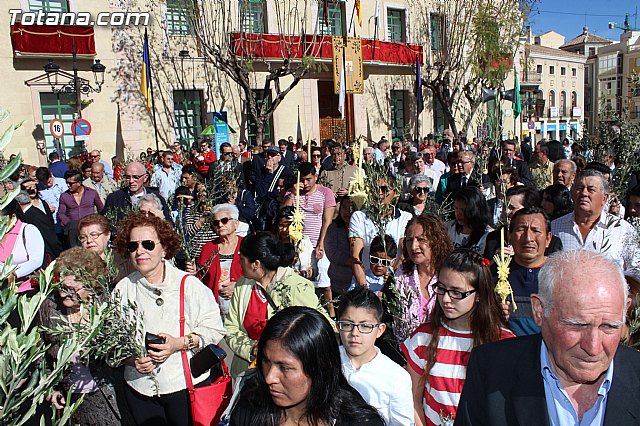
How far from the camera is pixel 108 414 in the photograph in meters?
3.34

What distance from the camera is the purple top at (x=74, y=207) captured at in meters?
7.20

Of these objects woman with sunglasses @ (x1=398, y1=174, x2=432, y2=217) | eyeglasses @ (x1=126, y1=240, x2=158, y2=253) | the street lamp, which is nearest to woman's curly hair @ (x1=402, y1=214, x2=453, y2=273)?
eyeglasses @ (x1=126, y1=240, x2=158, y2=253)

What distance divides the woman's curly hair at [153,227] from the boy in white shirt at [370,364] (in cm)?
120

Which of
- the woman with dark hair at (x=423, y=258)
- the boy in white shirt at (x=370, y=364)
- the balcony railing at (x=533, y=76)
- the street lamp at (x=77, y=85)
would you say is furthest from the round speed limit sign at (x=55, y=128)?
the balcony railing at (x=533, y=76)

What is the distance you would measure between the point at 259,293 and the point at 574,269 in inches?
78.9

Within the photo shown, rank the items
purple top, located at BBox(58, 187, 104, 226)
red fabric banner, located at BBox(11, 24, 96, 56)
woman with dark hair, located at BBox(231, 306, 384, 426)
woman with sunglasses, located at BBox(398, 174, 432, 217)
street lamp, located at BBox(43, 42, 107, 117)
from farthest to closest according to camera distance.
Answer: red fabric banner, located at BBox(11, 24, 96, 56), street lamp, located at BBox(43, 42, 107, 117), purple top, located at BBox(58, 187, 104, 226), woman with sunglasses, located at BBox(398, 174, 432, 217), woman with dark hair, located at BBox(231, 306, 384, 426)

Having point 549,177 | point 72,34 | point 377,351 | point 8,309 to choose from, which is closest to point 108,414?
point 377,351

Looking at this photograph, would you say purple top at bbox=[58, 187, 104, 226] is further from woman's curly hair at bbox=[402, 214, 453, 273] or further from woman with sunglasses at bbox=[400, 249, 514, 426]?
woman with sunglasses at bbox=[400, 249, 514, 426]

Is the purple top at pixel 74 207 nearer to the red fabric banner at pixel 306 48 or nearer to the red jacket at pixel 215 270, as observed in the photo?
the red jacket at pixel 215 270

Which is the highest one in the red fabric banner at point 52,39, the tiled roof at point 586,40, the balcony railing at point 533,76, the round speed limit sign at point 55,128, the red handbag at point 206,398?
the tiled roof at point 586,40

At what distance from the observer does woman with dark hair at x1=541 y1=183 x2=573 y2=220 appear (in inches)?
214

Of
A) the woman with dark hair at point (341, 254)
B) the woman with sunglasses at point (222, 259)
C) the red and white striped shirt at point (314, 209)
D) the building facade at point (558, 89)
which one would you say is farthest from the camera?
the building facade at point (558, 89)

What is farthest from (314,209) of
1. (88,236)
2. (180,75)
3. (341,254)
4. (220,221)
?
(180,75)

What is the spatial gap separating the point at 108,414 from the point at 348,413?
192cm
